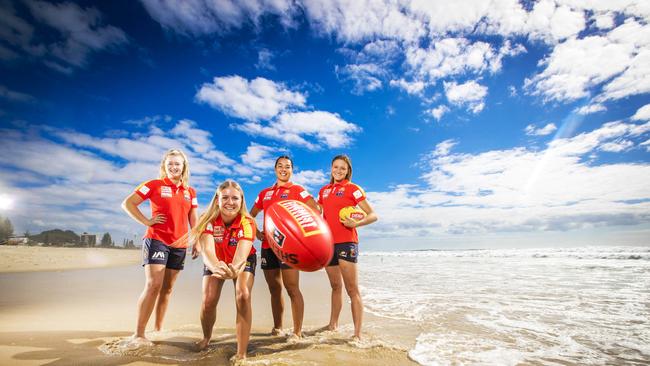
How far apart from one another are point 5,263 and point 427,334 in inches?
799

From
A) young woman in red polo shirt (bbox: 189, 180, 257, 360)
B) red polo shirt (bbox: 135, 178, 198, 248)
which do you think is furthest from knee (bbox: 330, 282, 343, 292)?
red polo shirt (bbox: 135, 178, 198, 248)

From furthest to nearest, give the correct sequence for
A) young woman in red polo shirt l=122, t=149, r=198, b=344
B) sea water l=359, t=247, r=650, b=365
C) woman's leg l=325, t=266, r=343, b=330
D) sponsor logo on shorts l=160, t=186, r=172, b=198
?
woman's leg l=325, t=266, r=343, b=330, sponsor logo on shorts l=160, t=186, r=172, b=198, young woman in red polo shirt l=122, t=149, r=198, b=344, sea water l=359, t=247, r=650, b=365

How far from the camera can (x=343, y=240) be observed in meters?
4.29

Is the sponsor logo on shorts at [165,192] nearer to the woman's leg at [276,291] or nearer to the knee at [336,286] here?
the woman's leg at [276,291]

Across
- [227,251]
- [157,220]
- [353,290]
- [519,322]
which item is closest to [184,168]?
[157,220]

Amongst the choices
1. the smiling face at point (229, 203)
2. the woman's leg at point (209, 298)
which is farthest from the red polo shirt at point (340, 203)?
the woman's leg at point (209, 298)

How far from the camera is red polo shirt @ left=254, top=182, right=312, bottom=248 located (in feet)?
14.7

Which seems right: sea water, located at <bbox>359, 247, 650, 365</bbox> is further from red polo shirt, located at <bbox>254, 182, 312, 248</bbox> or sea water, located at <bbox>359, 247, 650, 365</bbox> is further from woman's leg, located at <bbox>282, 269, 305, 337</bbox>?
red polo shirt, located at <bbox>254, 182, 312, 248</bbox>

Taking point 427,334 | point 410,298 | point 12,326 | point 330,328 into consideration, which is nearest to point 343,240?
point 330,328

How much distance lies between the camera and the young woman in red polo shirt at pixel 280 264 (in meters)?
4.02

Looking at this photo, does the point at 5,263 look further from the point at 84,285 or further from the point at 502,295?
the point at 502,295

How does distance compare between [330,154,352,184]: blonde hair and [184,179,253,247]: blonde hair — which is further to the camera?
[330,154,352,184]: blonde hair

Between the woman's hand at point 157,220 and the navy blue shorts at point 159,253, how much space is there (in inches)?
7.8

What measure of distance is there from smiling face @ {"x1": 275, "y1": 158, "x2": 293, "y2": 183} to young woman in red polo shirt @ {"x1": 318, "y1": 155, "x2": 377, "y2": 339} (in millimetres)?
584
